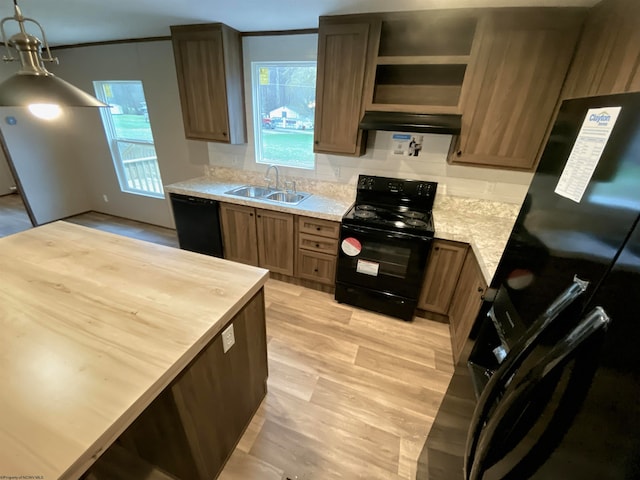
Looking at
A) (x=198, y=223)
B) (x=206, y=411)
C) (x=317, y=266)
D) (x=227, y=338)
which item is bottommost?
(x=317, y=266)

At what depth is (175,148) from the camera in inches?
138

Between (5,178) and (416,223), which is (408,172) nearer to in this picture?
(416,223)

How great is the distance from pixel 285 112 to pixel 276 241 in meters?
1.42

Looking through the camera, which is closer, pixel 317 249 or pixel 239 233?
pixel 317 249

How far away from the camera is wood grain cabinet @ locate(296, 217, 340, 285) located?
2.46 meters

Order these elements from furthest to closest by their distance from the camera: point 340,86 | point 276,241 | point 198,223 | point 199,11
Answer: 1. point 198,223
2. point 276,241
3. point 340,86
4. point 199,11

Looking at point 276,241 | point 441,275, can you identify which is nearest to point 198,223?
point 276,241

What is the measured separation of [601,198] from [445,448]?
108 cm

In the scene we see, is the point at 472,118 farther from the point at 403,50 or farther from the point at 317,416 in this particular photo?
the point at 317,416

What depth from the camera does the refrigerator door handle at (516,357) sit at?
0.58 metres

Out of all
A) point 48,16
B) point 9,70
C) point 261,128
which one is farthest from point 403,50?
point 9,70

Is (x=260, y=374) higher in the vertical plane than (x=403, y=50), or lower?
lower

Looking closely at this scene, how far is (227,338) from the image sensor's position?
1.13 metres

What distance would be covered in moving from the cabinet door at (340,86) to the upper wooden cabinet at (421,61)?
11 cm
